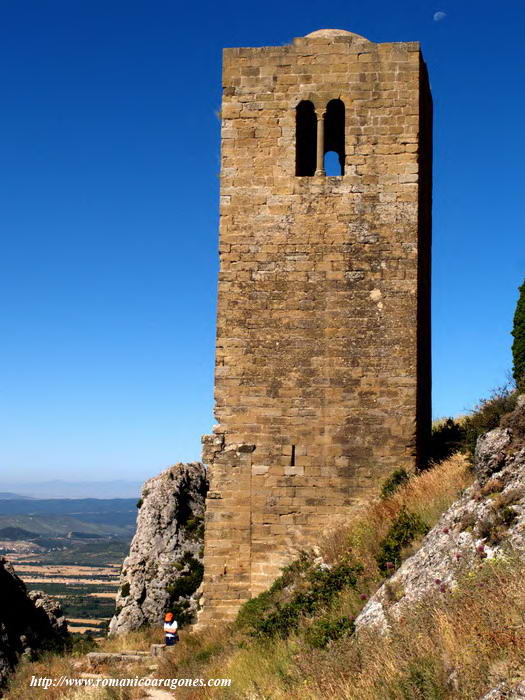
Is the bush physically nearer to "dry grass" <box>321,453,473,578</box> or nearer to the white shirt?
"dry grass" <box>321,453,473,578</box>

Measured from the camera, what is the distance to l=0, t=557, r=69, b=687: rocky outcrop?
506 inches

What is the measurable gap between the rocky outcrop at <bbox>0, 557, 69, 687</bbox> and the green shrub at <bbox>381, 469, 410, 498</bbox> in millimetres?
6632

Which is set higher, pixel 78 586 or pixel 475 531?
pixel 475 531

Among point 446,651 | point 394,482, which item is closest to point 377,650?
point 446,651

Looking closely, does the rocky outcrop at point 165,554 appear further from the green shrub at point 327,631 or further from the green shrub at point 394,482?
the green shrub at point 327,631

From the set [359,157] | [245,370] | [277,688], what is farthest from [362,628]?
[359,157]

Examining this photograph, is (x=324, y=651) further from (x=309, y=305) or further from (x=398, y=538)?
(x=309, y=305)

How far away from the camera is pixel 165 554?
17.7m

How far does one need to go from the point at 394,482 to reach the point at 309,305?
3.37 metres

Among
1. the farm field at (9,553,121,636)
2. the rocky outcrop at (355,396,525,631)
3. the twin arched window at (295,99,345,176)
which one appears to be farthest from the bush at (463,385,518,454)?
the farm field at (9,553,121,636)

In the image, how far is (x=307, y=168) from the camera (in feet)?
54.0

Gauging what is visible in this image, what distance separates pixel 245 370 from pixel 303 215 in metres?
2.95

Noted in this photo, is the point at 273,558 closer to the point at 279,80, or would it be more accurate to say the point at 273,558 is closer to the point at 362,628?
the point at 362,628

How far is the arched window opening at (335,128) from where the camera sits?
47.7 feet
